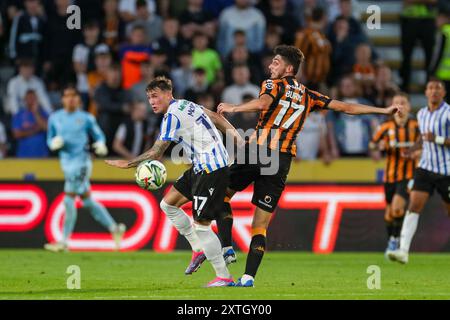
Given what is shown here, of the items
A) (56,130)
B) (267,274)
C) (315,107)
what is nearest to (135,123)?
(56,130)

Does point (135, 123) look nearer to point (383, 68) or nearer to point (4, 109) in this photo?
point (4, 109)

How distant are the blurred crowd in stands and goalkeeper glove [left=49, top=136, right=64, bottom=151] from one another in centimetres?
151

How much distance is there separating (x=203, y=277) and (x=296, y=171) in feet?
19.6

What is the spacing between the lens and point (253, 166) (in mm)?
11477

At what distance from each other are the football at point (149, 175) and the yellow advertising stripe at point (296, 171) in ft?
23.6

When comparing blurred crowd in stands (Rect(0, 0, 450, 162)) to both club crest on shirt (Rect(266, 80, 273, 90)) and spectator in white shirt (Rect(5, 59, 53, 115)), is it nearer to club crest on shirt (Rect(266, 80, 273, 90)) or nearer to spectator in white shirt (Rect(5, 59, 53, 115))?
spectator in white shirt (Rect(5, 59, 53, 115))

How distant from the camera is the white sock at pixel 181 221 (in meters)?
11.6

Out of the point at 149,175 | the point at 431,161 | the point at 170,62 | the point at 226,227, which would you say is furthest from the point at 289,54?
the point at 170,62

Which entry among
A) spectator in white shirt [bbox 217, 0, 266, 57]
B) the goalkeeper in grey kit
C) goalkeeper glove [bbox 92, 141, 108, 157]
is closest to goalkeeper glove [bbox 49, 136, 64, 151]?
the goalkeeper in grey kit

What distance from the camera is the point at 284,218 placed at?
18.0 metres

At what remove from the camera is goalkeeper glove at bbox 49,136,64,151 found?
57.7 ft

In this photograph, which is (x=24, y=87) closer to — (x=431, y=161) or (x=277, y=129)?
(x=431, y=161)

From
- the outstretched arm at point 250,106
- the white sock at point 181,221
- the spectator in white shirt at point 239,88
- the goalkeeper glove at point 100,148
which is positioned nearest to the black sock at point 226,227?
the white sock at point 181,221

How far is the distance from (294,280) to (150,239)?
5822mm
